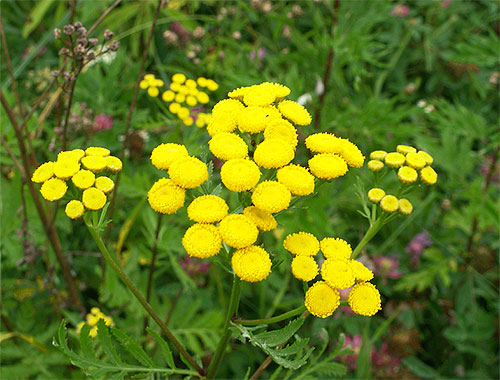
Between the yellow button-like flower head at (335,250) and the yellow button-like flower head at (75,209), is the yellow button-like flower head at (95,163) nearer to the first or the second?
the yellow button-like flower head at (75,209)

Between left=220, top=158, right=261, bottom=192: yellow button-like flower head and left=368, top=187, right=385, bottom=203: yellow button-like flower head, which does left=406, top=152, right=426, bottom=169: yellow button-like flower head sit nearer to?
left=368, top=187, right=385, bottom=203: yellow button-like flower head

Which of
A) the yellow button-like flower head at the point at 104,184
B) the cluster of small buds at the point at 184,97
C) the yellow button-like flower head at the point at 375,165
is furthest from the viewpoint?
the cluster of small buds at the point at 184,97

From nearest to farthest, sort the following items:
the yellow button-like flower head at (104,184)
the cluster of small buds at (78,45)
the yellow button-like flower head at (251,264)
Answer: the yellow button-like flower head at (251,264) < the yellow button-like flower head at (104,184) < the cluster of small buds at (78,45)

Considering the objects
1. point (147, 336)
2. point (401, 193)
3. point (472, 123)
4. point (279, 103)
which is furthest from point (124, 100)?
point (472, 123)

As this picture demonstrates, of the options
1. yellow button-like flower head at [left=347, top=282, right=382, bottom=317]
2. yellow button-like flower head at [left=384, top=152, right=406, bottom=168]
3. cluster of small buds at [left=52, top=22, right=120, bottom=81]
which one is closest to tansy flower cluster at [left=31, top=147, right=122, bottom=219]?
cluster of small buds at [left=52, top=22, right=120, bottom=81]

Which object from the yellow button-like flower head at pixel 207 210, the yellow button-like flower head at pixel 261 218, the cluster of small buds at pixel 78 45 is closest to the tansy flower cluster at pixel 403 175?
the yellow button-like flower head at pixel 261 218

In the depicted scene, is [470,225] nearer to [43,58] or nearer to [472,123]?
[472,123]

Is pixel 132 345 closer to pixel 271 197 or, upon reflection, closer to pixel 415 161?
pixel 271 197
